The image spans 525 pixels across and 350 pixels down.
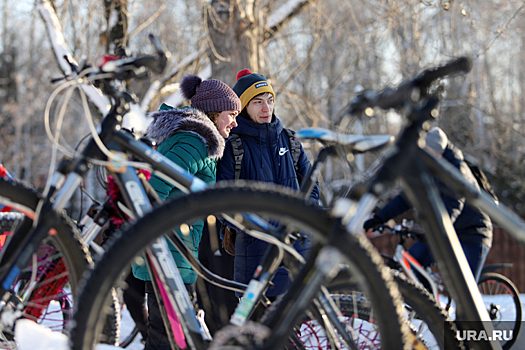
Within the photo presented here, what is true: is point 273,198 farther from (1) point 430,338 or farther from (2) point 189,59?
(2) point 189,59

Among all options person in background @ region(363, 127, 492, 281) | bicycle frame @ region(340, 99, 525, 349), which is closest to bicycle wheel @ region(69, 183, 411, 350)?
bicycle frame @ region(340, 99, 525, 349)

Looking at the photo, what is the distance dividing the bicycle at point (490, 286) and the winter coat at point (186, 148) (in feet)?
7.28

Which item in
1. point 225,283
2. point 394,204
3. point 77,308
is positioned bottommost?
point 77,308

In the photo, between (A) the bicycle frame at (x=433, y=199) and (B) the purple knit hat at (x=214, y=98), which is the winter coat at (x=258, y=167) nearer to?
(B) the purple knit hat at (x=214, y=98)

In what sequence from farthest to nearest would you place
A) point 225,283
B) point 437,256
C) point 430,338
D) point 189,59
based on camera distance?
point 189,59 < point 225,283 < point 430,338 < point 437,256

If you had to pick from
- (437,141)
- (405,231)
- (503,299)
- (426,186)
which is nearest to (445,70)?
(426,186)

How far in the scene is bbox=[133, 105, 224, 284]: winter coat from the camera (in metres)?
2.08

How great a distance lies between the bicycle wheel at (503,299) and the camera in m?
4.02

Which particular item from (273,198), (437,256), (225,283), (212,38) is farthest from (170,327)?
(212,38)

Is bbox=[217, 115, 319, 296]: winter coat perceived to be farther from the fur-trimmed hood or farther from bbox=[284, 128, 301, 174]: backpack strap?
the fur-trimmed hood

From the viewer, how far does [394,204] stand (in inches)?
148

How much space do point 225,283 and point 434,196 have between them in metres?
1.02

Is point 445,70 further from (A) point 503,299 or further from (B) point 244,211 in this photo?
(A) point 503,299

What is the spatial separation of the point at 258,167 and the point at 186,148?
22.0 inches
